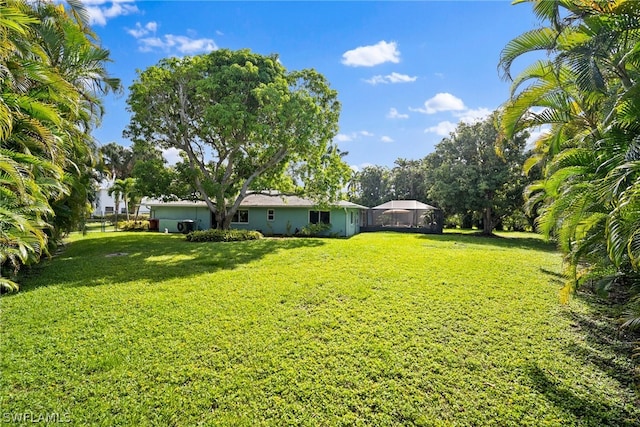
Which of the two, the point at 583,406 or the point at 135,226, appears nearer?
the point at 583,406

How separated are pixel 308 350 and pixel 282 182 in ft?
48.8

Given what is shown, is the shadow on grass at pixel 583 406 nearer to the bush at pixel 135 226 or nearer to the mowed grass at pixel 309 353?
the mowed grass at pixel 309 353

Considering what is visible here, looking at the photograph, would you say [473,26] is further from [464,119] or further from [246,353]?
[464,119]

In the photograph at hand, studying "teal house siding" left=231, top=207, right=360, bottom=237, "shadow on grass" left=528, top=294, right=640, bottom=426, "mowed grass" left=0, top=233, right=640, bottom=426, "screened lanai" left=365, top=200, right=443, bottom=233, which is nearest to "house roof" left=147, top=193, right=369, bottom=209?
"teal house siding" left=231, top=207, right=360, bottom=237

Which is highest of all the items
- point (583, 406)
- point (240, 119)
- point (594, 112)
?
point (240, 119)

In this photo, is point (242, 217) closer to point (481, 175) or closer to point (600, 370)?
point (481, 175)

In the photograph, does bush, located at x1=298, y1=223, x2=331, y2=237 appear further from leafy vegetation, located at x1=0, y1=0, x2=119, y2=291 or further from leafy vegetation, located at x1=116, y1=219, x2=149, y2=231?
leafy vegetation, located at x1=116, y1=219, x2=149, y2=231

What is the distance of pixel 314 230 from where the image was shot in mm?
19812

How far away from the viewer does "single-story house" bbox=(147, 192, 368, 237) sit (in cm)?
2045

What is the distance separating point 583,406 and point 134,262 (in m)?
11.2

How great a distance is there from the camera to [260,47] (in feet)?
51.2

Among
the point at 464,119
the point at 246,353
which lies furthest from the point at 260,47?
the point at 464,119

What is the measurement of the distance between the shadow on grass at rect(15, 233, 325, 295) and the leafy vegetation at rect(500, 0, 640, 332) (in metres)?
8.36

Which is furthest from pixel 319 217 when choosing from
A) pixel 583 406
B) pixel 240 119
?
pixel 583 406
